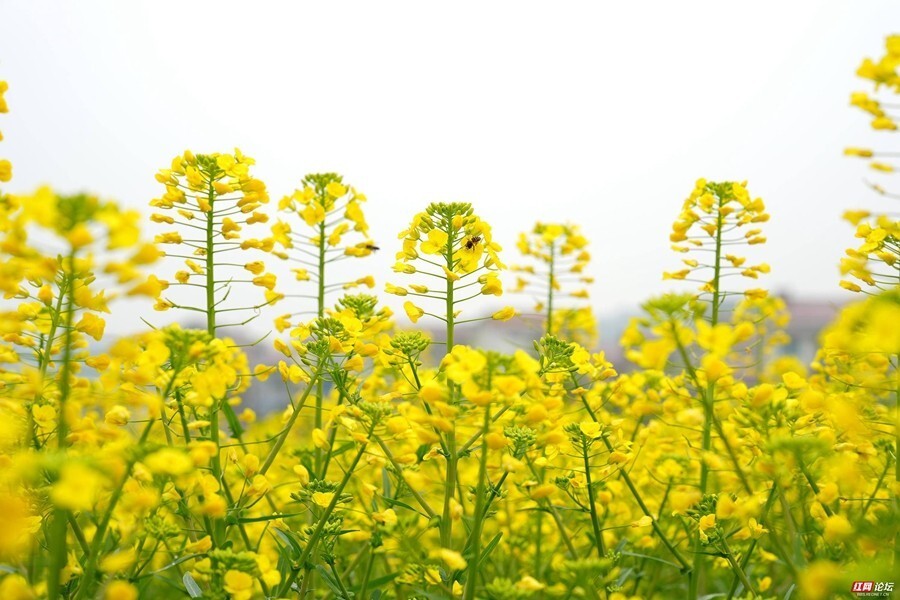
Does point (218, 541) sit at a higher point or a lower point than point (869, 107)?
lower

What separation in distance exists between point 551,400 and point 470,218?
101 cm

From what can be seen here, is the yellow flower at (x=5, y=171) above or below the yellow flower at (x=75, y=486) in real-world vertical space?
above

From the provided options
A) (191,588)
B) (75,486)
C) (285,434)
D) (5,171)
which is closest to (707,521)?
(285,434)

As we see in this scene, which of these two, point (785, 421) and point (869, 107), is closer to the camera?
point (869, 107)

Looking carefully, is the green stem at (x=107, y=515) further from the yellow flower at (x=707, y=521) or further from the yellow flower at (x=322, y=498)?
the yellow flower at (x=707, y=521)

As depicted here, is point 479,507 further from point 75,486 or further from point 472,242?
point 472,242

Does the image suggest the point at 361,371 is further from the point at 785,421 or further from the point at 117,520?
the point at 785,421

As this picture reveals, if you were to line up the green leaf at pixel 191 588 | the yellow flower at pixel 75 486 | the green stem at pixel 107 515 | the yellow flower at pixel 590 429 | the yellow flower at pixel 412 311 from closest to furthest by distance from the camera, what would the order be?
1. the yellow flower at pixel 75 486
2. the green stem at pixel 107 515
3. the green leaf at pixel 191 588
4. the yellow flower at pixel 590 429
5. the yellow flower at pixel 412 311

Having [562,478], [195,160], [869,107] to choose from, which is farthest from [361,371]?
[869,107]

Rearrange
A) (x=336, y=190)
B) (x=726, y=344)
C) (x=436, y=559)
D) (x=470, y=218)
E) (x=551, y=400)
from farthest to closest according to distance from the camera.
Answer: (x=336, y=190) → (x=470, y=218) → (x=436, y=559) → (x=551, y=400) → (x=726, y=344)

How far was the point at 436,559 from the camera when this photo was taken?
2486mm
